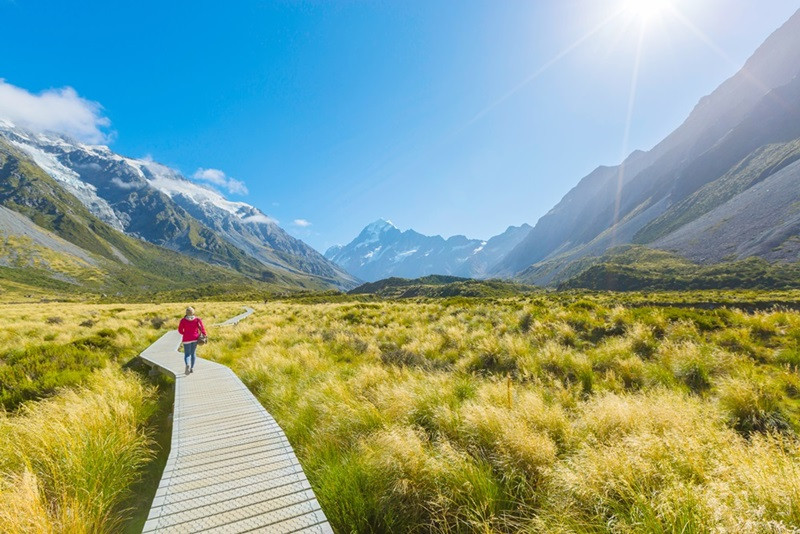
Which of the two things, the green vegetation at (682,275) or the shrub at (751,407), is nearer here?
the shrub at (751,407)

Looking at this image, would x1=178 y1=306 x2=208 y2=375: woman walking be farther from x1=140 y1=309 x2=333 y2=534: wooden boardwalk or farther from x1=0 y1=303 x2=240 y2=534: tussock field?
x1=140 y1=309 x2=333 y2=534: wooden boardwalk

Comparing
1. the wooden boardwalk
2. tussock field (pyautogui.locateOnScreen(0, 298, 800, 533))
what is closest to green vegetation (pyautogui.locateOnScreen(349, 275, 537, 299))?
tussock field (pyautogui.locateOnScreen(0, 298, 800, 533))

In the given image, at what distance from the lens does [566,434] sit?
489cm

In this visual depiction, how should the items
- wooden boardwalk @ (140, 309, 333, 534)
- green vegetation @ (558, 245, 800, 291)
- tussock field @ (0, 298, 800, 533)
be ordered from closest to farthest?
tussock field @ (0, 298, 800, 533), wooden boardwalk @ (140, 309, 333, 534), green vegetation @ (558, 245, 800, 291)

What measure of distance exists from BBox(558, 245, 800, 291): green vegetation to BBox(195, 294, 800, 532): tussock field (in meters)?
86.9

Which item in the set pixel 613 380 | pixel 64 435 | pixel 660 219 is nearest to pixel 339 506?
pixel 64 435

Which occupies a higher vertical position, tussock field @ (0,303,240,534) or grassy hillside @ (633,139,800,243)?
tussock field @ (0,303,240,534)

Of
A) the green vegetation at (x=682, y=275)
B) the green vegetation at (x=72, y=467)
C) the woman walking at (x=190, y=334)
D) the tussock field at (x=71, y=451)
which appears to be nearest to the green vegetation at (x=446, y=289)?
the green vegetation at (x=682, y=275)

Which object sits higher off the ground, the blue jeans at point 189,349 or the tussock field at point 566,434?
the blue jeans at point 189,349

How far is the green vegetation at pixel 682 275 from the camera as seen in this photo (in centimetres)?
7119

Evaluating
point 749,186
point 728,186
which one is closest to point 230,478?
point 749,186

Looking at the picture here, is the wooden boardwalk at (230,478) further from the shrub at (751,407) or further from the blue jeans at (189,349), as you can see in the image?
the shrub at (751,407)

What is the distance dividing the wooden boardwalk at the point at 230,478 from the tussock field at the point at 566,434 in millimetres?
403

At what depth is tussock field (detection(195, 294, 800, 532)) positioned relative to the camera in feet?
10.5
